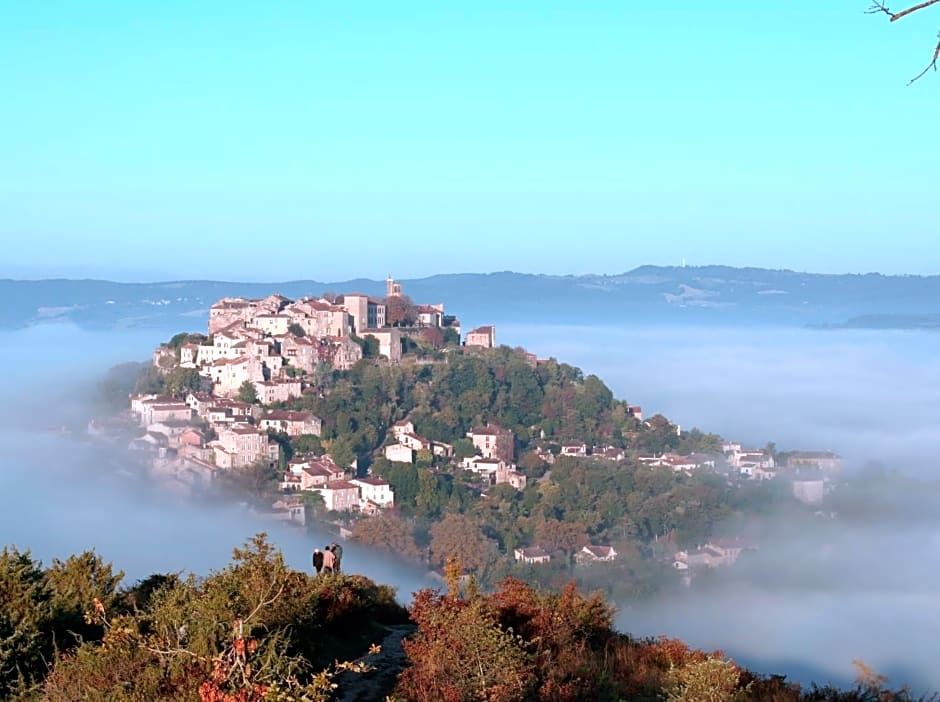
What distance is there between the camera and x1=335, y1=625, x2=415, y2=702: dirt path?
20.9ft

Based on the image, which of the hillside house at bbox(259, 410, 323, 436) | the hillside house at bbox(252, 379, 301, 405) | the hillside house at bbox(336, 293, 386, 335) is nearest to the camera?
the hillside house at bbox(259, 410, 323, 436)

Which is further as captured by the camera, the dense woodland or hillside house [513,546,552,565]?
hillside house [513,546,552,565]

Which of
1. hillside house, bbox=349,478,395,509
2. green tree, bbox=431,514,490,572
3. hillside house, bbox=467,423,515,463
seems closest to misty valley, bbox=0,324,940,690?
green tree, bbox=431,514,490,572

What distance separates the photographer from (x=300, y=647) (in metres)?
6.29

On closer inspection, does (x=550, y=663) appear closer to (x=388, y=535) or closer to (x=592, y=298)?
(x=388, y=535)

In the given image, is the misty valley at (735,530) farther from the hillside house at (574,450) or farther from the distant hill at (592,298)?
the distant hill at (592,298)

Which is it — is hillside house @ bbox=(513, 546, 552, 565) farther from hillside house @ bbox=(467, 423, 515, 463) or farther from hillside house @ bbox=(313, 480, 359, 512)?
hillside house @ bbox=(467, 423, 515, 463)

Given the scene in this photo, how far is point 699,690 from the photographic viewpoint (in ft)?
20.0

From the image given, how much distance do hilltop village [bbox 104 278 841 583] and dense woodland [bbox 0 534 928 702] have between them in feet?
115

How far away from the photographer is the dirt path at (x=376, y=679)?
6379 mm

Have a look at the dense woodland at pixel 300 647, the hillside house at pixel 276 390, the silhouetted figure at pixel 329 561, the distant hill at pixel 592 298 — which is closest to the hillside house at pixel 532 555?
the hillside house at pixel 276 390

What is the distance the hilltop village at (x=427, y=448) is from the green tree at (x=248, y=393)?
10cm

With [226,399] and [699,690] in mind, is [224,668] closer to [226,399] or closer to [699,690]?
[699,690]

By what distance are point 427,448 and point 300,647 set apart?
45127mm
